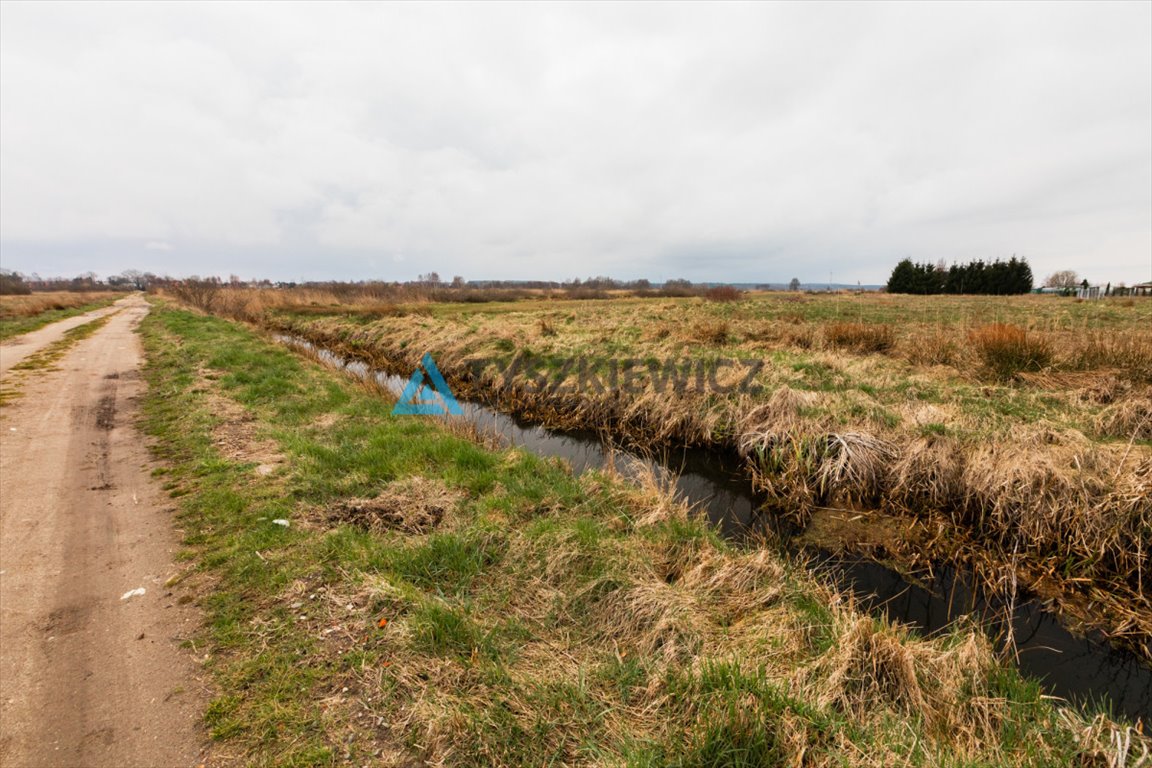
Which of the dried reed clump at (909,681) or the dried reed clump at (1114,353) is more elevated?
the dried reed clump at (1114,353)

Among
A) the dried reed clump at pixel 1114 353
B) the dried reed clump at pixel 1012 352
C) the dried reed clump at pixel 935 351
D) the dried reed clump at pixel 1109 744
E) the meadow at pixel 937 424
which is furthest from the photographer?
the dried reed clump at pixel 935 351

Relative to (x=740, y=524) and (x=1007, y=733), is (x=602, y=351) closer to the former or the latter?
(x=740, y=524)

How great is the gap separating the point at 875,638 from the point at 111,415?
1244 centimetres

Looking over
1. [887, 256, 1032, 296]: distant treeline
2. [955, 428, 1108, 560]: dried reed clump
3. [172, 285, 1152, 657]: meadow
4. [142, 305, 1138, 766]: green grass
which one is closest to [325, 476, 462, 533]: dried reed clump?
[142, 305, 1138, 766]: green grass

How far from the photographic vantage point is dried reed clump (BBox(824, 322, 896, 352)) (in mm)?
13000

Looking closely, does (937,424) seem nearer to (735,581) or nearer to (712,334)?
(735,581)

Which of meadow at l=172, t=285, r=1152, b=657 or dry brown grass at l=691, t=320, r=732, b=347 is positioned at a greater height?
dry brown grass at l=691, t=320, r=732, b=347

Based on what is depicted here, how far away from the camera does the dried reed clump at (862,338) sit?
512 inches

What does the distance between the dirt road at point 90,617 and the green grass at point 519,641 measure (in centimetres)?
23

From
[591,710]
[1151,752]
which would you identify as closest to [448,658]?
[591,710]

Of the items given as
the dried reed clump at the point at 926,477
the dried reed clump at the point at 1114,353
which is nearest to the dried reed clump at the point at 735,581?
the dried reed clump at the point at 926,477

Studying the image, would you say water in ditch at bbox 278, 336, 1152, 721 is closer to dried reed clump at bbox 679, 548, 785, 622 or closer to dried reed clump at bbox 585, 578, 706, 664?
dried reed clump at bbox 679, 548, 785, 622

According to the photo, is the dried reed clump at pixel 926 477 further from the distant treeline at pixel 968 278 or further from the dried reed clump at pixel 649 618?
the distant treeline at pixel 968 278

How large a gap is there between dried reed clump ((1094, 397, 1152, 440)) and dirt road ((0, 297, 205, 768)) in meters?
11.3
